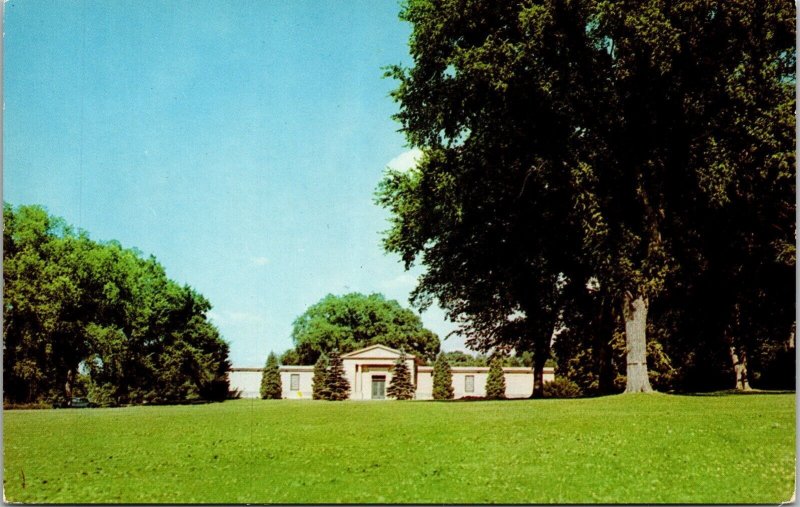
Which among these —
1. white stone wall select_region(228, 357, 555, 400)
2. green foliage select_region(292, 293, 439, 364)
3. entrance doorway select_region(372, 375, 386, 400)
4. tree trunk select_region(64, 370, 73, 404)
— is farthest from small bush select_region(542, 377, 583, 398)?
green foliage select_region(292, 293, 439, 364)

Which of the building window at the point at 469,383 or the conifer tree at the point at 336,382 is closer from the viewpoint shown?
the conifer tree at the point at 336,382

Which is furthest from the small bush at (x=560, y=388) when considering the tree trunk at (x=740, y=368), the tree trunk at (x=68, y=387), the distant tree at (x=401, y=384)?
the tree trunk at (x=68, y=387)

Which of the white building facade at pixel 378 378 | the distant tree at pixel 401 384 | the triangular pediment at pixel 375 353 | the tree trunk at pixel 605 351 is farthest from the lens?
the triangular pediment at pixel 375 353

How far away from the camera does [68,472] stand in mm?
12094

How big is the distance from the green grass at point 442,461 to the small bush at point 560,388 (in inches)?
1245

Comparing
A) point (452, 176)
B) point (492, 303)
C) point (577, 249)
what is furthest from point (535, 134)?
point (492, 303)

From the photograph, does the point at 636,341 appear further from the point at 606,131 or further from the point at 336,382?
the point at 336,382

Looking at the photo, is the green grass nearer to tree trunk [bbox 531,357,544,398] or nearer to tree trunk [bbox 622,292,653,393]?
tree trunk [bbox 622,292,653,393]

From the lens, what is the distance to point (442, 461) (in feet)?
39.8

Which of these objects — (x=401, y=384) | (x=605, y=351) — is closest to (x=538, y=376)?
(x=605, y=351)

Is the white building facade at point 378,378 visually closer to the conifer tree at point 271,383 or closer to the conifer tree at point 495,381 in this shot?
the conifer tree at point 271,383

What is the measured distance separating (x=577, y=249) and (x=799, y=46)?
1306cm

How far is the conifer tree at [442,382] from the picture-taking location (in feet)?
200

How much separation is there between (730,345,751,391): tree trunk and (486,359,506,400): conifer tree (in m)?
26.9
